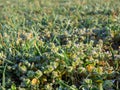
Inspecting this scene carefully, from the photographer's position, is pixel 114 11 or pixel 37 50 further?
pixel 114 11

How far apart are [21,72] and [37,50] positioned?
0.38 m

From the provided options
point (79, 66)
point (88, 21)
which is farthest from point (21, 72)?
point (88, 21)

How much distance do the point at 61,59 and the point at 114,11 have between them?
2758 mm

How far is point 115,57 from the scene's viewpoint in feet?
10.2

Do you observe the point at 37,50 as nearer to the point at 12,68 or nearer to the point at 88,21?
the point at 12,68

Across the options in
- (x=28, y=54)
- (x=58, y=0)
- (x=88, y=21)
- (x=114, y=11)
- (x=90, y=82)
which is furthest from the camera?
(x=58, y=0)

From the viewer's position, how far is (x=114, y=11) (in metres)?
5.49

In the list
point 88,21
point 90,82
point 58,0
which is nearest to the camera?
point 90,82

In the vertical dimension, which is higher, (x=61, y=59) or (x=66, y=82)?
(x=61, y=59)

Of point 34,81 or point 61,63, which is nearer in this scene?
point 34,81

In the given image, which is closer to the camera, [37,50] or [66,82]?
[66,82]

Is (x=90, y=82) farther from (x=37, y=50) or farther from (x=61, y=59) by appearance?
(x=37, y=50)

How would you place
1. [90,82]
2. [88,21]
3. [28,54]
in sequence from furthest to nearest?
[88,21], [28,54], [90,82]

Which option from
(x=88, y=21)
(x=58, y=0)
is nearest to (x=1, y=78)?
(x=88, y=21)
